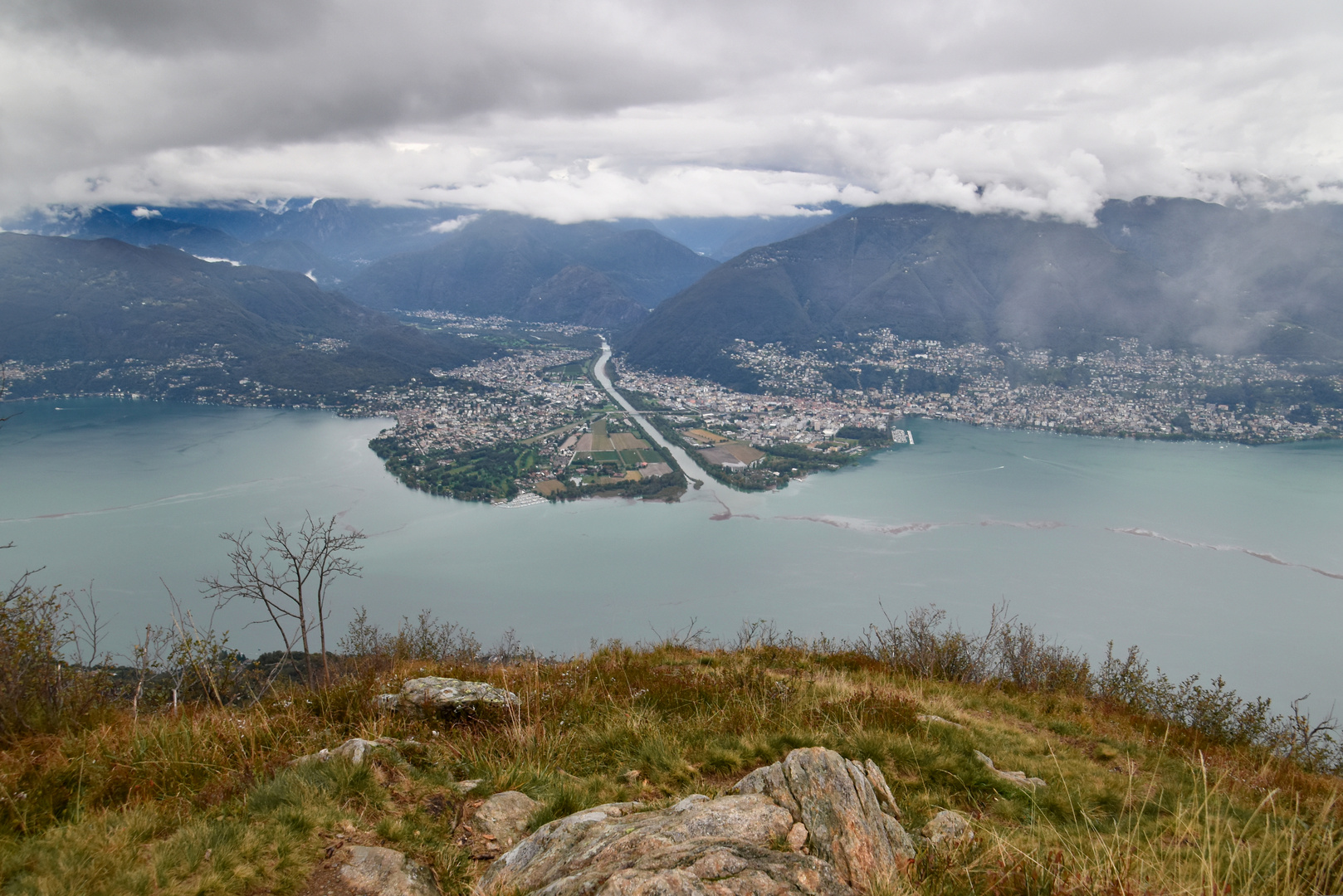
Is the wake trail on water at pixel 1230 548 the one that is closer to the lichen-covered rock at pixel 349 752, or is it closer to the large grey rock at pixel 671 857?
the large grey rock at pixel 671 857

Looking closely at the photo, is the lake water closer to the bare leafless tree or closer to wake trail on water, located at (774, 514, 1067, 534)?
wake trail on water, located at (774, 514, 1067, 534)

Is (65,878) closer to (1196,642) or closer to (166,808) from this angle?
(166,808)

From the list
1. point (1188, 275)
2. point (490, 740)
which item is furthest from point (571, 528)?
point (1188, 275)

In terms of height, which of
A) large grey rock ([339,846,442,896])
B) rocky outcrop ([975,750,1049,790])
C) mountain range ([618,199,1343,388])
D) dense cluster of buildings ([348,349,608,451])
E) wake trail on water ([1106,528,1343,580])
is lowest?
wake trail on water ([1106,528,1343,580])

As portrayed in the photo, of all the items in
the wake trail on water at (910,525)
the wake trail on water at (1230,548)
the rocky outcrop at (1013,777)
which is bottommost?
the wake trail on water at (1230,548)

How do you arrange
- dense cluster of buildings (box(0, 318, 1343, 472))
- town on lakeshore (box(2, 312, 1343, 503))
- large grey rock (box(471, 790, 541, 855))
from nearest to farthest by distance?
1. large grey rock (box(471, 790, 541, 855))
2. town on lakeshore (box(2, 312, 1343, 503))
3. dense cluster of buildings (box(0, 318, 1343, 472))

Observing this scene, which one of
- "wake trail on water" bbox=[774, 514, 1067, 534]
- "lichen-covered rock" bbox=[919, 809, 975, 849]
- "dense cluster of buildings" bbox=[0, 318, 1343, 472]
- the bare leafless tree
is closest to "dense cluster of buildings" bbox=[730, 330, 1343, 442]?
"dense cluster of buildings" bbox=[0, 318, 1343, 472]

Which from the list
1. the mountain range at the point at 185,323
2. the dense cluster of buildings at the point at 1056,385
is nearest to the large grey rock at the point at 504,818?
the dense cluster of buildings at the point at 1056,385

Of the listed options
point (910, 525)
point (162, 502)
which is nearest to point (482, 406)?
point (162, 502)
